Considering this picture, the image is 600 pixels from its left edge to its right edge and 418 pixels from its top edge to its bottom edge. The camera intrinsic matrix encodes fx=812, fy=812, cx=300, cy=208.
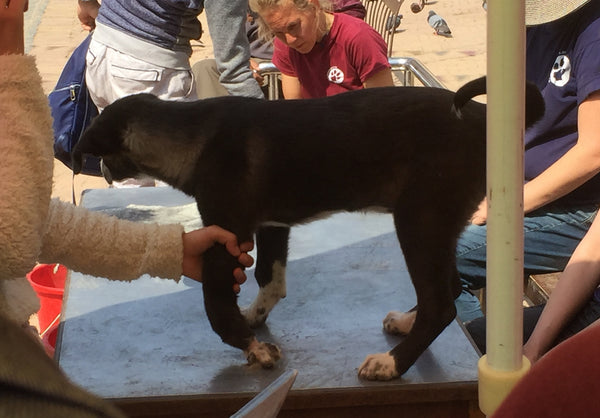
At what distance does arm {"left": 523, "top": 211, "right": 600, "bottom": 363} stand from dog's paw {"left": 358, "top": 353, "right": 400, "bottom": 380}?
580mm

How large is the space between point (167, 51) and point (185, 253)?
2.24 meters

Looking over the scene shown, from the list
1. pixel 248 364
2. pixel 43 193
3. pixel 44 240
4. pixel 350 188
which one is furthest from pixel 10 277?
pixel 350 188

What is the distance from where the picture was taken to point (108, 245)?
6.43 feet

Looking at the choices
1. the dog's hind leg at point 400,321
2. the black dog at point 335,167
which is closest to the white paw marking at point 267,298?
the black dog at point 335,167

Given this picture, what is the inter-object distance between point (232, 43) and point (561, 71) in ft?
6.30

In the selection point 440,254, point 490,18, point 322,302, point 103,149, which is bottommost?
point 322,302

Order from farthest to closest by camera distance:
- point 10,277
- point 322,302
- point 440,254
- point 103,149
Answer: point 322,302 < point 103,149 < point 440,254 < point 10,277

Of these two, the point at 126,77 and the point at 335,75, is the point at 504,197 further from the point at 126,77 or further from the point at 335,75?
the point at 126,77

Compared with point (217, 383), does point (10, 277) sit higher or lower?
higher

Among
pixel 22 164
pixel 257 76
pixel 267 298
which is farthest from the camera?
pixel 257 76

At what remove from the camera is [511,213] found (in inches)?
52.1

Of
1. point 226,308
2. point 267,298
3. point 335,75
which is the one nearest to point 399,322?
point 267,298

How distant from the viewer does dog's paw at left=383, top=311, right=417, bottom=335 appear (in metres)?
2.25

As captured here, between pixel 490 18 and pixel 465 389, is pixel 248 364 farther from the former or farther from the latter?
pixel 490 18
